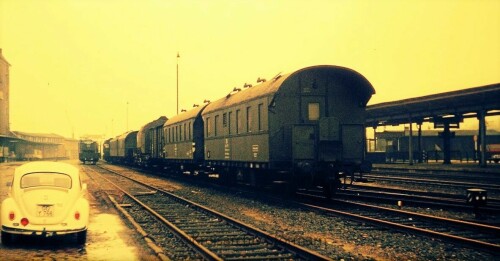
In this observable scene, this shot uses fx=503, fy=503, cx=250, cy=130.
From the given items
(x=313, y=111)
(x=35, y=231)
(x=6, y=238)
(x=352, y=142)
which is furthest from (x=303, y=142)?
(x=6, y=238)

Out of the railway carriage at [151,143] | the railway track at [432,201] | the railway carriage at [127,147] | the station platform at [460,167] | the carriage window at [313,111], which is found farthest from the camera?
the railway carriage at [127,147]

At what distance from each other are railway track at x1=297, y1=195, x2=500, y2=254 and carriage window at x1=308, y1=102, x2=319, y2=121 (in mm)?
2972

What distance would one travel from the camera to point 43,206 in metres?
9.12

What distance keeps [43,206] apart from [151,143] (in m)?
30.4

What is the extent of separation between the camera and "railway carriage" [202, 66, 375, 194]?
1537 centimetres

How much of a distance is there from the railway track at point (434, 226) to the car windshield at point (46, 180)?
650 centimetres

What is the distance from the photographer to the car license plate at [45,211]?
9.08 metres

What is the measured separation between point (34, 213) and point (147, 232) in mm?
2587

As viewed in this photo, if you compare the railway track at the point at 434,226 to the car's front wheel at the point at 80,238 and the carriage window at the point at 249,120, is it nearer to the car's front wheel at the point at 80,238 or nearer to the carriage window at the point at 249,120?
the carriage window at the point at 249,120

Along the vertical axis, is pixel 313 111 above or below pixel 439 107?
below

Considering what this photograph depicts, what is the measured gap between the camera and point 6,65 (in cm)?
8844

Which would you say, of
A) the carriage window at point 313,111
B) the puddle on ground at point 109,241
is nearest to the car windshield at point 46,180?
the puddle on ground at point 109,241

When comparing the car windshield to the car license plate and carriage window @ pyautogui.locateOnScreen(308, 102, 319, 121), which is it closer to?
the car license plate

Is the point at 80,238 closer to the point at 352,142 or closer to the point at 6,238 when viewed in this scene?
the point at 6,238
